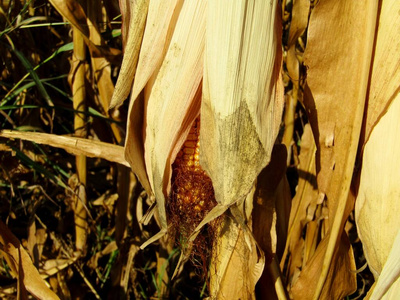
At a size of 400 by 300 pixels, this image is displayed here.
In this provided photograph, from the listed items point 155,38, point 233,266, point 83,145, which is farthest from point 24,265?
point 155,38

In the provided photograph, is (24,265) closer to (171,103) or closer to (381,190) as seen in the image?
(171,103)

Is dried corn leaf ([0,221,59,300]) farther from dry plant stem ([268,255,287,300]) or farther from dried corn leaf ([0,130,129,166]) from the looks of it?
dry plant stem ([268,255,287,300])

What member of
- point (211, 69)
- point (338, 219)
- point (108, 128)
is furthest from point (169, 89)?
point (108, 128)

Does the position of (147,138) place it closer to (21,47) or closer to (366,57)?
(366,57)

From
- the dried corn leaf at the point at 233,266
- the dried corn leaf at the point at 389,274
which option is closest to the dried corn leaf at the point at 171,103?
the dried corn leaf at the point at 233,266

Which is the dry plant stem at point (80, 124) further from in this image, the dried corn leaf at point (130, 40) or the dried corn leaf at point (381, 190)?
the dried corn leaf at point (381, 190)
